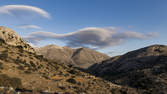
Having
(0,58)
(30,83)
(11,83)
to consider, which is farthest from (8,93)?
(0,58)

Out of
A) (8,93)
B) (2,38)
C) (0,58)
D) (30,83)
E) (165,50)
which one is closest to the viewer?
(8,93)

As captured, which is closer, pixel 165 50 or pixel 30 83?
pixel 30 83

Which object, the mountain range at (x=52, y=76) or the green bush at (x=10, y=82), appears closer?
the green bush at (x=10, y=82)

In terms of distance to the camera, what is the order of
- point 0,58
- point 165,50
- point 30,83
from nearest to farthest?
point 30,83 → point 0,58 → point 165,50

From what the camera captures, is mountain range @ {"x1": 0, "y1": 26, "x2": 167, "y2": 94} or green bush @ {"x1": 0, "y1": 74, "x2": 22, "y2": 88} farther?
mountain range @ {"x1": 0, "y1": 26, "x2": 167, "y2": 94}

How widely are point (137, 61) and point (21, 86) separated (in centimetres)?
15446

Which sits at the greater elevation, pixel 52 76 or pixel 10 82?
pixel 10 82

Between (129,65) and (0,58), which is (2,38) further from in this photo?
(129,65)

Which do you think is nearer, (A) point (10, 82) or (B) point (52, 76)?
(A) point (10, 82)

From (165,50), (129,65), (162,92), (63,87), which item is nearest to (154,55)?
(165,50)

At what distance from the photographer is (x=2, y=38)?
65.4m

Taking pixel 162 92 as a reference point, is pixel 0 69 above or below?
above

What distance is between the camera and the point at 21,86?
25891mm

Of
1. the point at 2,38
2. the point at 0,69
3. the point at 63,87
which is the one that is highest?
the point at 2,38
